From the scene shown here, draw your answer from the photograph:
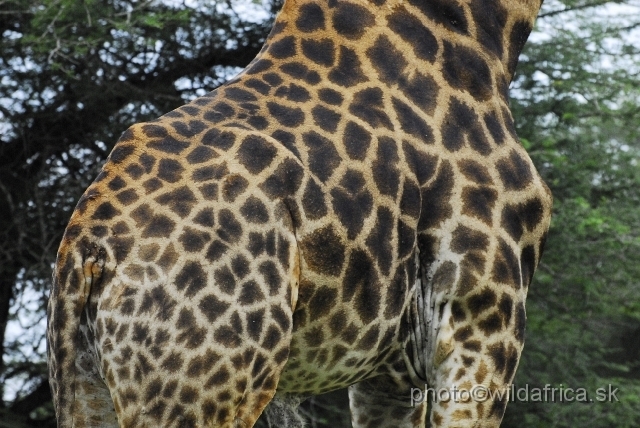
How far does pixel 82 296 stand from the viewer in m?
3.50

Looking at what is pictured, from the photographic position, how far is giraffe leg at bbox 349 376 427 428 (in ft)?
16.4

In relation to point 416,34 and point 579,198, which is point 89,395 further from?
point 579,198

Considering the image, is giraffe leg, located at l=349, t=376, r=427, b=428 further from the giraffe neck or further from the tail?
the tail

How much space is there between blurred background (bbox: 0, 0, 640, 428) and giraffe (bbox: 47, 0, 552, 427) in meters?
4.90

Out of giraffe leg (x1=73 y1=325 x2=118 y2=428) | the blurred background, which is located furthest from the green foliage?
giraffe leg (x1=73 y1=325 x2=118 y2=428)

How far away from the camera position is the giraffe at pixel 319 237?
11.2ft

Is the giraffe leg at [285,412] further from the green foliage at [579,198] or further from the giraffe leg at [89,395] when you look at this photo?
the green foliage at [579,198]

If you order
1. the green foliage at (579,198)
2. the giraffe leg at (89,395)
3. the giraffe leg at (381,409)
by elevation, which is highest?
the giraffe leg at (89,395)

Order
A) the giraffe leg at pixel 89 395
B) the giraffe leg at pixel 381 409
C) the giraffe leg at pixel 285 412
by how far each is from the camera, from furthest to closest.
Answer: the giraffe leg at pixel 381 409 < the giraffe leg at pixel 285 412 < the giraffe leg at pixel 89 395

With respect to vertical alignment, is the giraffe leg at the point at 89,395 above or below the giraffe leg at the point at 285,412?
above

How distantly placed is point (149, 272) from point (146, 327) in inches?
→ 7.7

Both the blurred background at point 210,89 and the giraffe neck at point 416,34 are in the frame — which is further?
the blurred background at point 210,89

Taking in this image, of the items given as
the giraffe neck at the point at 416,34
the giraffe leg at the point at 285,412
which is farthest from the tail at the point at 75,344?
the giraffe neck at the point at 416,34

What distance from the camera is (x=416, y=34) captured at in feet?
15.0
